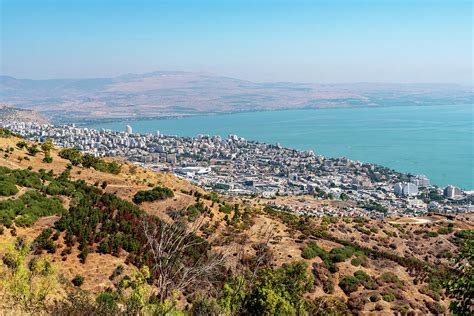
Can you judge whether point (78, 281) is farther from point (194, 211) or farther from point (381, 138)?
point (381, 138)

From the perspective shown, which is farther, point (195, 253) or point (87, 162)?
point (87, 162)

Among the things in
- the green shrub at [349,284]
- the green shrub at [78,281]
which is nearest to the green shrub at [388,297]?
the green shrub at [349,284]

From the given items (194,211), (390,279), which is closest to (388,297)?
(390,279)

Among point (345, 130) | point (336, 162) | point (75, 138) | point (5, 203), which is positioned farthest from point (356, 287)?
point (345, 130)

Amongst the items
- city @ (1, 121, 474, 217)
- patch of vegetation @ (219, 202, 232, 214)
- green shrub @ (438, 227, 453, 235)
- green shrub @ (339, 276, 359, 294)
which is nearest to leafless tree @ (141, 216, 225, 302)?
green shrub @ (339, 276, 359, 294)

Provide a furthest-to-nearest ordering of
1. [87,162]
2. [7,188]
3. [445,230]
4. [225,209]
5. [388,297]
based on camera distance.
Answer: [445,230], [87,162], [225,209], [7,188], [388,297]

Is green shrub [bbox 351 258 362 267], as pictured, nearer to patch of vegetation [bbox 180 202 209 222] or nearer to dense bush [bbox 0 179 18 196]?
patch of vegetation [bbox 180 202 209 222]

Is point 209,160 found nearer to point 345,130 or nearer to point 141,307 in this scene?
point 345,130
